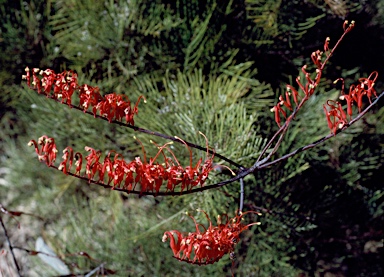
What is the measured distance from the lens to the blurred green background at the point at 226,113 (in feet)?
2.17

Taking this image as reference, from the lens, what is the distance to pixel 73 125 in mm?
743

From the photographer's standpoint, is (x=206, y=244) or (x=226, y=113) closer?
(x=206, y=244)

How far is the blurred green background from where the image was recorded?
66cm

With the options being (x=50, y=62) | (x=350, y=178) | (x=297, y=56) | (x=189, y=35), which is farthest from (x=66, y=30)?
(x=350, y=178)

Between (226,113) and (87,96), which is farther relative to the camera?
(226,113)

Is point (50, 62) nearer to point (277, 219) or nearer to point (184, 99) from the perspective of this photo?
point (184, 99)

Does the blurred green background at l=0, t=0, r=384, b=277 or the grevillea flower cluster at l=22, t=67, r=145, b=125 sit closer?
the grevillea flower cluster at l=22, t=67, r=145, b=125

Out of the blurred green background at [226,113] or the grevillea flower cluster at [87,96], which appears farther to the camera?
the blurred green background at [226,113]

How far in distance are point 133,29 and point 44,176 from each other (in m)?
0.30

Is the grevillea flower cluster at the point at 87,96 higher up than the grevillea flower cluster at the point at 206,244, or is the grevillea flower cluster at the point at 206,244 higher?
the grevillea flower cluster at the point at 87,96

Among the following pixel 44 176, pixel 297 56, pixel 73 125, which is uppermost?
pixel 297 56

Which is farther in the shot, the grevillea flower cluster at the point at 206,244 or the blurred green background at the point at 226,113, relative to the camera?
the blurred green background at the point at 226,113

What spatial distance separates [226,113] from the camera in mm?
633

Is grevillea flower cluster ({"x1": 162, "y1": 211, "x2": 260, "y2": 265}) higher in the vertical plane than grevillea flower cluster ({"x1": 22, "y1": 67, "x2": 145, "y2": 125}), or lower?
lower
